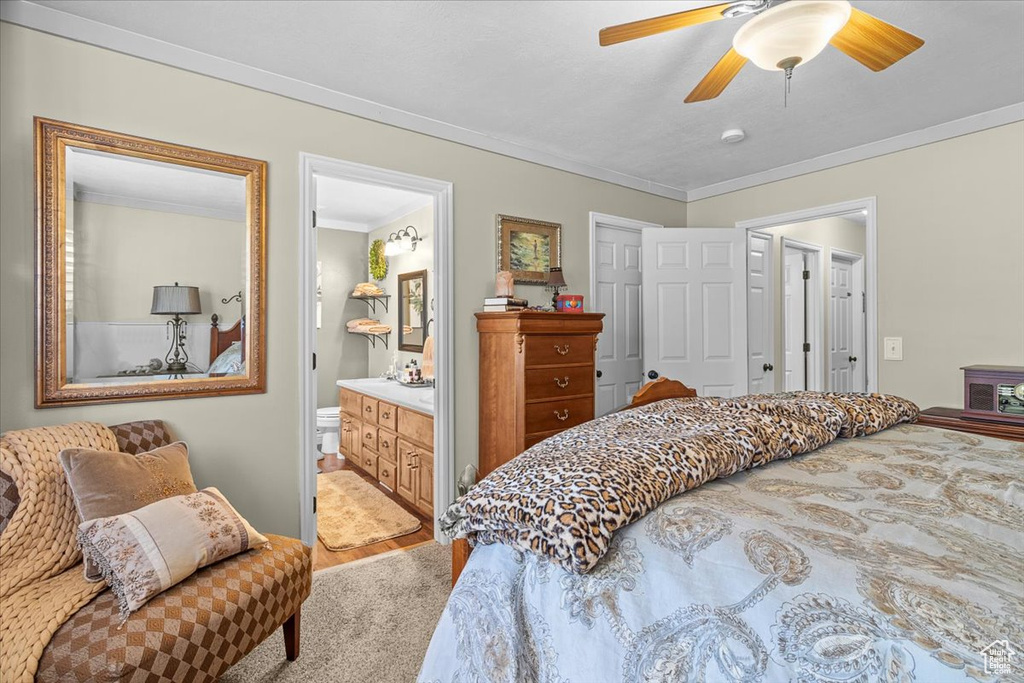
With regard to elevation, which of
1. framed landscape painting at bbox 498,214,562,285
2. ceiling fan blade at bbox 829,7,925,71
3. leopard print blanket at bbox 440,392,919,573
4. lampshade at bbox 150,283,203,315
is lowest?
leopard print blanket at bbox 440,392,919,573

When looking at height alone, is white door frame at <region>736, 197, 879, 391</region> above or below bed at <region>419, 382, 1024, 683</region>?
above

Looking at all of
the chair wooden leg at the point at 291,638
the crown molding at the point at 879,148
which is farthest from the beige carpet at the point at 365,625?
the crown molding at the point at 879,148

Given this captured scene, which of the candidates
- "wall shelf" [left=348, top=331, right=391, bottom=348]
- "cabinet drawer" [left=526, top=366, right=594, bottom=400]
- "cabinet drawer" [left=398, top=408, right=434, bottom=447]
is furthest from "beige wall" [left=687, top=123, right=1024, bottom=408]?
"wall shelf" [left=348, top=331, right=391, bottom=348]

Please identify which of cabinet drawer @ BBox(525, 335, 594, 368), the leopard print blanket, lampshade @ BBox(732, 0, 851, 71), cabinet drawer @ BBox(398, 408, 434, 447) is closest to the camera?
the leopard print blanket

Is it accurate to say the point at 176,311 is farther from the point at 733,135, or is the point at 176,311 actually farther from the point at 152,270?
the point at 733,135

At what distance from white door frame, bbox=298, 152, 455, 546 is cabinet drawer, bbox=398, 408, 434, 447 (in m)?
0.19

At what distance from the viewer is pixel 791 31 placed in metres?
1.45

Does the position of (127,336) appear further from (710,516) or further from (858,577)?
(858,577)

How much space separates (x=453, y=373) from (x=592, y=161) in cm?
191

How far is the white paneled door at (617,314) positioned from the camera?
3854 millimetres

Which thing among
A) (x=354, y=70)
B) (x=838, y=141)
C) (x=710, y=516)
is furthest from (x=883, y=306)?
(x=354, y=70)

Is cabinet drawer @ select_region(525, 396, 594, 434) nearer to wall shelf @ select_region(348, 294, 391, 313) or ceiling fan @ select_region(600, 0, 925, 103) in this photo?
ceiling fan @ select_region(600, 0, 925, 103)

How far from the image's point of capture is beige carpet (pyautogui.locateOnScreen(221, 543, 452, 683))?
1.82 metres

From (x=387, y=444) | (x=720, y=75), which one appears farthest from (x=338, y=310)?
(x=720, y=75)
